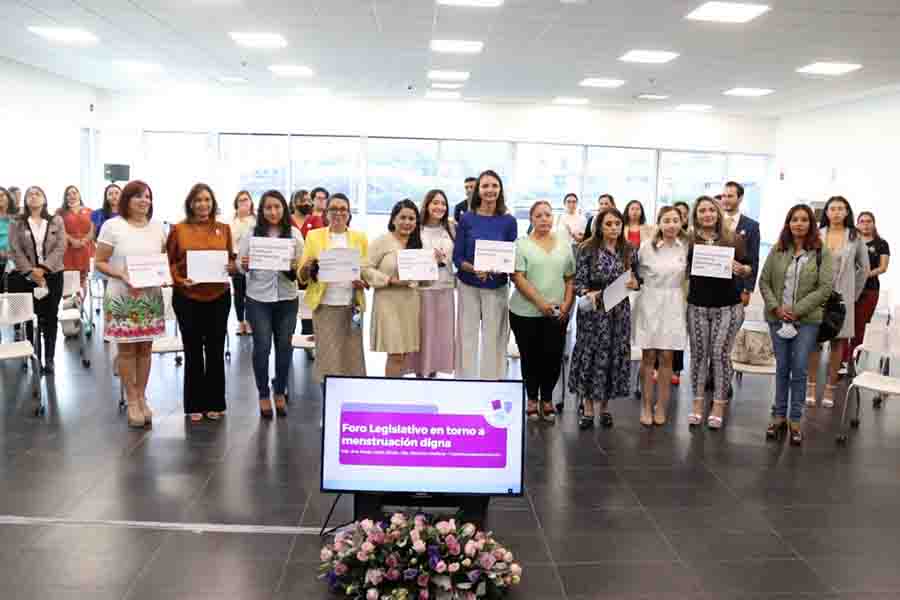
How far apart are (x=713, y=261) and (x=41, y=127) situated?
1246 cm

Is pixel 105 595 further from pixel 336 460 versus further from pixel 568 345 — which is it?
pixel 568 345

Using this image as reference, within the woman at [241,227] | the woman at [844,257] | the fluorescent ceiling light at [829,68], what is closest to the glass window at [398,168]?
the fluorescent ceiling light at [829,68]

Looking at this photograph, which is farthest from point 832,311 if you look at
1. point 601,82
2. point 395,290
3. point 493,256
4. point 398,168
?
point 398,168

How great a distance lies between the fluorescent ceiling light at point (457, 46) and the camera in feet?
33.1

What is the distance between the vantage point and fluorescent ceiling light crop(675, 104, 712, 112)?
16175mm

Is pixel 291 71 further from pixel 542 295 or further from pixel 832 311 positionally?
pixel 832 311

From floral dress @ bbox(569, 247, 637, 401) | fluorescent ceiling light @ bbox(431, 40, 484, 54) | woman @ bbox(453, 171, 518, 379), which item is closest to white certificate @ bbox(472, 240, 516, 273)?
woman @ bbox(453, 171, 518, 379)

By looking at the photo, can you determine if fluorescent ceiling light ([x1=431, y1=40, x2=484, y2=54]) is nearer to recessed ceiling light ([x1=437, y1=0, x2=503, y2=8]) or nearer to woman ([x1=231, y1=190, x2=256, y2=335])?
recessed ceiling light ([x1=437, y1=0, x2=503, y2=8])

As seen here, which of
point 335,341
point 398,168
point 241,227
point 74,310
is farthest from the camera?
point 398,168

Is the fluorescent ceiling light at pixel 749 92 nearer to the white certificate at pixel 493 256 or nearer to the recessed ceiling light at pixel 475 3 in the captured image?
the recessed ceiling light at pixel 475 3

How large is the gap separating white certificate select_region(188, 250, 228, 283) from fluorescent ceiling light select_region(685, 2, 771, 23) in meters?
5.44

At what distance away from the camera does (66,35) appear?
10.4m

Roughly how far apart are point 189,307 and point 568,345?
173 inches

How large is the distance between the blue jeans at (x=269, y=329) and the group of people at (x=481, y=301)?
10mm
